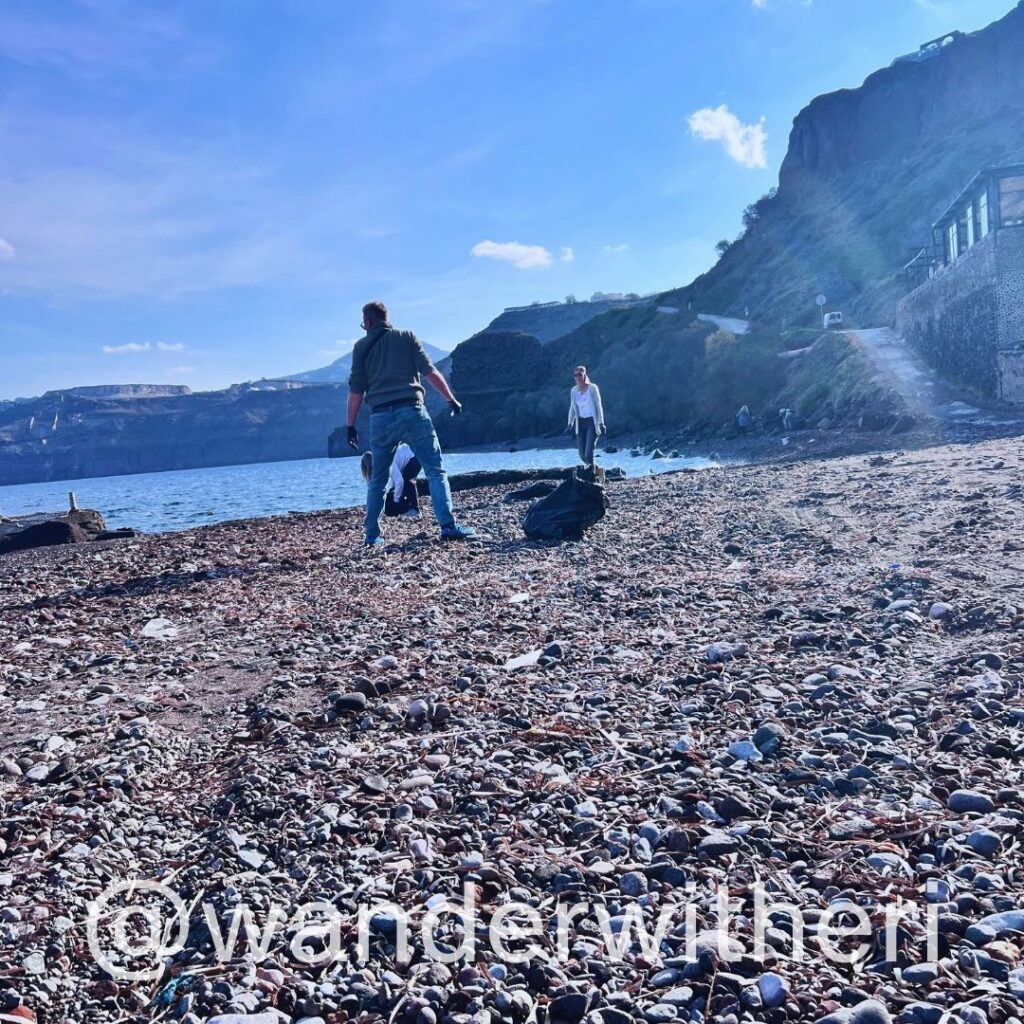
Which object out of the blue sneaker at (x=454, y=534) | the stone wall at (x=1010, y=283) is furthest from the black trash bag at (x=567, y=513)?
the stone wall at (x=1010, y=283)

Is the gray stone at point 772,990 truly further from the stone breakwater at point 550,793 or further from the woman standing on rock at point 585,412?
the woman standing on rock at point 585,412

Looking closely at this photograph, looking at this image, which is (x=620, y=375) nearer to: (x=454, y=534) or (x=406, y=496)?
(x=406, y=496)

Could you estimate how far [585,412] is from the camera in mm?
16047

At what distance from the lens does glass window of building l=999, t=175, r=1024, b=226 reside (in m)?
24.6

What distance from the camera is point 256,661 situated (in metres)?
4.96

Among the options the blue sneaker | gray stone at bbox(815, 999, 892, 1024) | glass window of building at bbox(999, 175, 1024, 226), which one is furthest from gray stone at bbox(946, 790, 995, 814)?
glass window of building at bbox(999, 175, 1024, 226)

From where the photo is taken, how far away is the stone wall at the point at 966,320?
80.9ft

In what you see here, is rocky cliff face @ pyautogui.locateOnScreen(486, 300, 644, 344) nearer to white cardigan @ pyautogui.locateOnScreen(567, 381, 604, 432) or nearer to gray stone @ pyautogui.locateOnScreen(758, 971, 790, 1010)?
white cardigan @ pyautogui.locateOnScreen(567, 381, 604, 432)

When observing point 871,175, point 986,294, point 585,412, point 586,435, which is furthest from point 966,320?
point 871,175

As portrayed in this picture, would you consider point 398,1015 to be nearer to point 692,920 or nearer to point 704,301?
point 692,920

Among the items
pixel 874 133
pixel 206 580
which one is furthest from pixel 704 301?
pixel 206 580

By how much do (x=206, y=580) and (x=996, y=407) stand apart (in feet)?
77.1

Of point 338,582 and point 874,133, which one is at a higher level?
point 874,133

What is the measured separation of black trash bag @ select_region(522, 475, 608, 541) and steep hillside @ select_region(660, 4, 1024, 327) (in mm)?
69539
